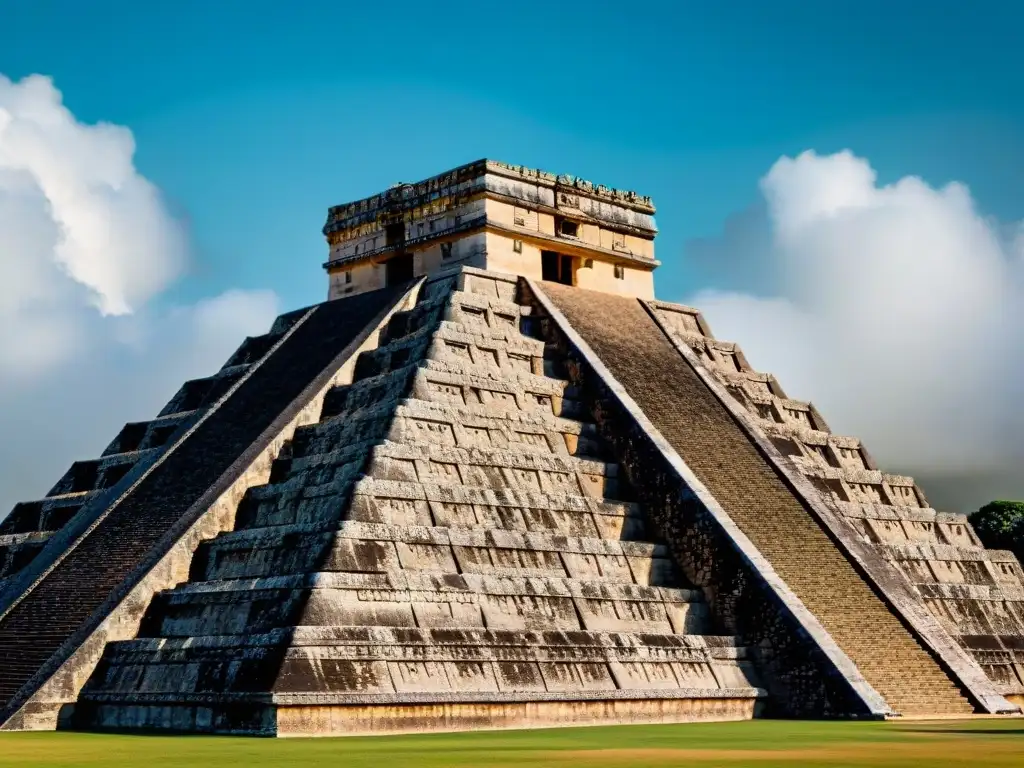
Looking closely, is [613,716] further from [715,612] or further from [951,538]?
[951,538]

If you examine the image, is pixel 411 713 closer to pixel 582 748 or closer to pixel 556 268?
pixel 582 748

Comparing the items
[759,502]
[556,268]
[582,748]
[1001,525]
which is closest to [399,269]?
[556,268]

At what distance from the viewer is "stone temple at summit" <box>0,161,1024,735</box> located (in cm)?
1648

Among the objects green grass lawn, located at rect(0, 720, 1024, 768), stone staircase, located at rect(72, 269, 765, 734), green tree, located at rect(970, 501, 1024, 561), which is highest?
green tree, located at rect(970, 501, 1024, 561)

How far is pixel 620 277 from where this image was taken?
89.9ft

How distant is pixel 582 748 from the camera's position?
1274cm

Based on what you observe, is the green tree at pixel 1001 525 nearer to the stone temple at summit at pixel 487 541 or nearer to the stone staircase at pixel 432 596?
the stone temple at summit at pixel 487 541

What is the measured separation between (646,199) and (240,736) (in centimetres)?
1585

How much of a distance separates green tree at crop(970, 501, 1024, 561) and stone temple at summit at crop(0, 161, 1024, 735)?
13155 mm

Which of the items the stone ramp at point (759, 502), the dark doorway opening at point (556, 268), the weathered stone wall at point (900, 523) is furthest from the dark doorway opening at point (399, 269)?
the weathered stone wall at point (900, 523)

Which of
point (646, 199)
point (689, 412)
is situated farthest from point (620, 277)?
point (689, 412)

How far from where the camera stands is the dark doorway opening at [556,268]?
26.5 metres

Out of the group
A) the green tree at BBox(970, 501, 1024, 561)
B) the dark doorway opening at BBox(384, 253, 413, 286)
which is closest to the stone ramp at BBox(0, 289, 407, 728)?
the dark doorway opening at BBox(384, 253, 413, 286)

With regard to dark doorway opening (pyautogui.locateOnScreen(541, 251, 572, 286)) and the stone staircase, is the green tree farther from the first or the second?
the stone staircase
